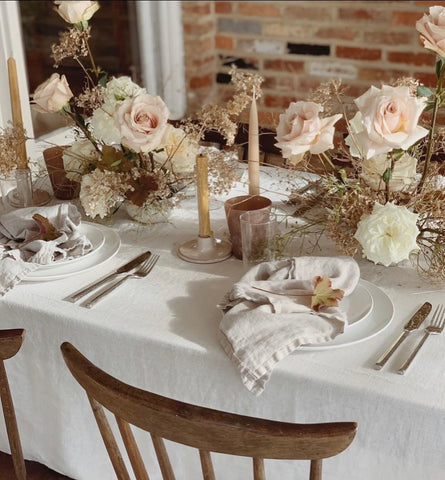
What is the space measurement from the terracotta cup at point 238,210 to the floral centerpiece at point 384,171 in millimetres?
89

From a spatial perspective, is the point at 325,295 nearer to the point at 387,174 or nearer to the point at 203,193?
the point at 387,174

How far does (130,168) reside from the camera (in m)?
1.64

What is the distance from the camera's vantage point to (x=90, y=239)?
160 centimetres

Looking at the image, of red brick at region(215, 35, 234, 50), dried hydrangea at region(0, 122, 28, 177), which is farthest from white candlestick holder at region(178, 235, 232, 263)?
A: red brick at region(215, 35, 234, 50)

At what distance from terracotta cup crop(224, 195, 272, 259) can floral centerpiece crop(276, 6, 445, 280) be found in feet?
0.29

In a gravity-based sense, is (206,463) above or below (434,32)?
below

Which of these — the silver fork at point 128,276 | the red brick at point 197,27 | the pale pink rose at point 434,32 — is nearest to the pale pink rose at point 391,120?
the pale pink rose at point 434,32

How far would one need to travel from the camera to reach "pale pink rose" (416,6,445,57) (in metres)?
1.30

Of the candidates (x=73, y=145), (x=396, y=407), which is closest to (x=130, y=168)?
(x=73, y=145)

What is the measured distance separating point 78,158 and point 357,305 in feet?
2.50

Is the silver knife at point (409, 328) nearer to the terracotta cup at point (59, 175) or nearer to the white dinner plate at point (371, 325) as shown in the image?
the white dinner plate at point (371, 325)

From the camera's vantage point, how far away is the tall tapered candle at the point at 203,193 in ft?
4.98

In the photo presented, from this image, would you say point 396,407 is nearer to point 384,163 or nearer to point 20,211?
point 384,163

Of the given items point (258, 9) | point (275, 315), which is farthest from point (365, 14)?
point (275, 315)
